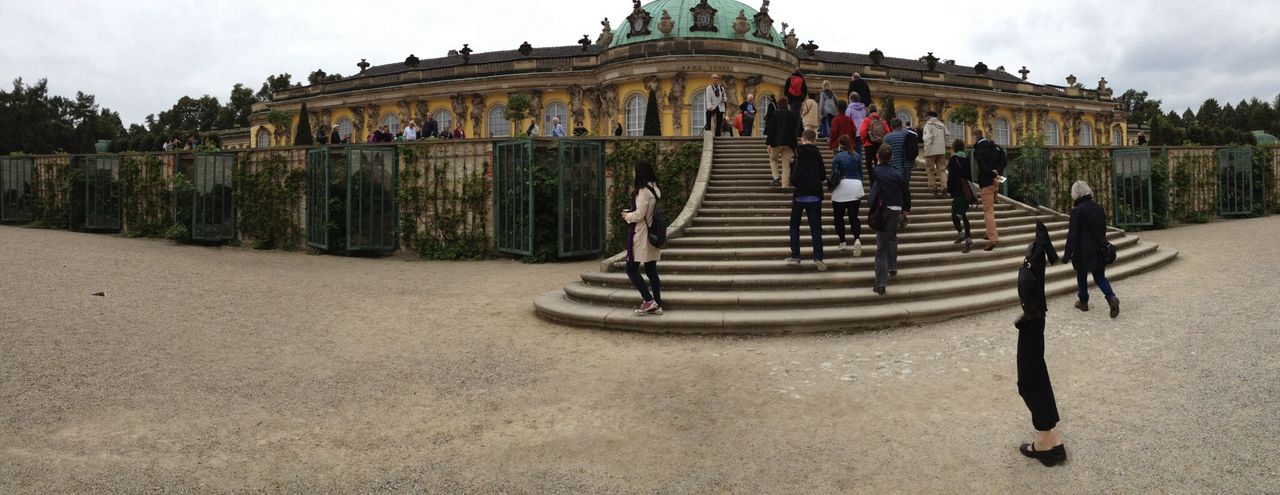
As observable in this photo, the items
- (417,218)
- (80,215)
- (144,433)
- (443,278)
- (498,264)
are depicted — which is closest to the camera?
(144,433)

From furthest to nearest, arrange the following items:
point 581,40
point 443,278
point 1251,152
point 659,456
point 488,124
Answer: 1. point 581,40
2. point 488,124
3. point 1251,152
4. point 443,278
5. point 659,456

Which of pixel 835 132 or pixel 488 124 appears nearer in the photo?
pixel 835 132

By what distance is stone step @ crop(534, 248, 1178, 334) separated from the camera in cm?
780

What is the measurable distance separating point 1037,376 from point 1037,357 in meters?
0.12

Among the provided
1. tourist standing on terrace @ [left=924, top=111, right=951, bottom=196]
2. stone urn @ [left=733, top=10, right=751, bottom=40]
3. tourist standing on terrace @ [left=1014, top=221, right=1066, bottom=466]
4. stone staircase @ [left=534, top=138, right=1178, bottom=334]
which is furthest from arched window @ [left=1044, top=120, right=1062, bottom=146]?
tourist standing on terrace @ [left=1014, top=221, right=1066, bottom=466]

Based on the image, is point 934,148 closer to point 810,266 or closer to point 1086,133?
point 810,266

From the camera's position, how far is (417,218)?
16250 mm

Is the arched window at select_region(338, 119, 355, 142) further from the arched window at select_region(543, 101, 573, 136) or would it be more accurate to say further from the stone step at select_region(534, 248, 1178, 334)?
the stone step at select_region(534, 248, 1178, 334)

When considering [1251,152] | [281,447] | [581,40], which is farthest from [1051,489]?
[581,40]

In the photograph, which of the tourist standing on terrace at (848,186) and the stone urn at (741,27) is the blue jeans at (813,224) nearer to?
the tourist standing on terrace at (848,186)

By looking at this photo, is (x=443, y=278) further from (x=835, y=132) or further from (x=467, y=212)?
(x=835, y=132)

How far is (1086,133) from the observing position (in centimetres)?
5169

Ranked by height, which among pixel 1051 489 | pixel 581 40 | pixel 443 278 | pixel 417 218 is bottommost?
pixel 1051 489

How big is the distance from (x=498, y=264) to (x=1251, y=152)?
19.8 m
